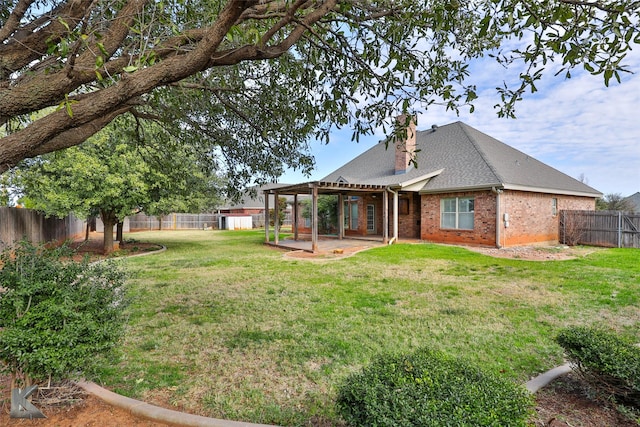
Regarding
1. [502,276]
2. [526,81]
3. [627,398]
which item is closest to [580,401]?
[627,398]

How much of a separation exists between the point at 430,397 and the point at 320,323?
3.10m

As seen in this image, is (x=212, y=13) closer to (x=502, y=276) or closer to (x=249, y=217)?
(x=502, y=276)

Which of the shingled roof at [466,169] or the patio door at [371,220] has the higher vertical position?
the shingled roof at [466,169]

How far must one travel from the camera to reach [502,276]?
831 centimetres

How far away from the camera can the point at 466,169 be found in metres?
15.2

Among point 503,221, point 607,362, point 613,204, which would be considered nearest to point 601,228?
point 503,221

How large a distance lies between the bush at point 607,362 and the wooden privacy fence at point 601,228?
15.5 m

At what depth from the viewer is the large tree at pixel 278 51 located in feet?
8.01

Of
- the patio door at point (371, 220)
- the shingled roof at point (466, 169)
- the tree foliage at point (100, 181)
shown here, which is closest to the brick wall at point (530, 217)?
the shingled roof at point (466, 169)

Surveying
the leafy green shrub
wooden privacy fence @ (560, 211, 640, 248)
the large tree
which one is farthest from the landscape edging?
wooden privacy fence @ (560, 211, 640, 248)

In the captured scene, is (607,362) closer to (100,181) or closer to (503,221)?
(503,221)

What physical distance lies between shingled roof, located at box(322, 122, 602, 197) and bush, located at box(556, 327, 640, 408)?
1037 cm

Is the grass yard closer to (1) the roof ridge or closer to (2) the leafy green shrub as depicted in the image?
(2) the leafy green shrub

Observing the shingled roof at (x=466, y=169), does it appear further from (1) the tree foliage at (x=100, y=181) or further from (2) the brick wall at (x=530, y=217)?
(1) the tree foliage at (x=100, y=181)
